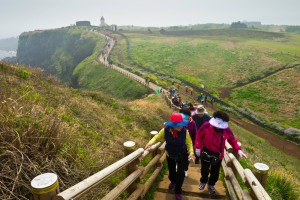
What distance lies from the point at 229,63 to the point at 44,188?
59032 mm

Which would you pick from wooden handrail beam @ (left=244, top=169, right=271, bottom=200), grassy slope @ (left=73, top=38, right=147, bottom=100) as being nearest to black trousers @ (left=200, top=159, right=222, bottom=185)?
wooden handrail beam @ (left=244, top=169, right=271, bottom=200)

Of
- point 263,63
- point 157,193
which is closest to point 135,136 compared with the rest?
point 157,193

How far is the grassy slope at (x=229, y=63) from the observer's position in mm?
37094

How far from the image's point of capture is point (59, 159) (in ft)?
14.5

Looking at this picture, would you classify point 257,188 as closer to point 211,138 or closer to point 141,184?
point 211,138

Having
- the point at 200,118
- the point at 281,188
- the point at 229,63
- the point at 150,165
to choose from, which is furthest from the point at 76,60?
the point at 281,188

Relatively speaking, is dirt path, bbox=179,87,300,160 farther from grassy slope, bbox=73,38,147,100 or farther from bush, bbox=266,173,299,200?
bush, bbox=266,173,299,200

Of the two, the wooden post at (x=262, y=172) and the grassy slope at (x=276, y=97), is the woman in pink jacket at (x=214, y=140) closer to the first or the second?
the wooden post at (x=262, y=172)

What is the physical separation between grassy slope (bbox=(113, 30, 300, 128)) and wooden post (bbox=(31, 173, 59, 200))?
32689 millimetres

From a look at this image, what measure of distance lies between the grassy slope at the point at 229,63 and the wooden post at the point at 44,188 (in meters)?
32.7

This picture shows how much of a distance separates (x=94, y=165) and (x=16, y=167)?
88.8 inches

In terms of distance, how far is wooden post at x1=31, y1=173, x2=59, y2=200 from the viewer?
7.44ft

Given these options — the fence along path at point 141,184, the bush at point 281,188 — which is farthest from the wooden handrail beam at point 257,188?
the bush at point 281,188

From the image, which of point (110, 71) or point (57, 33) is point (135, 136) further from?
point (57, 33)
